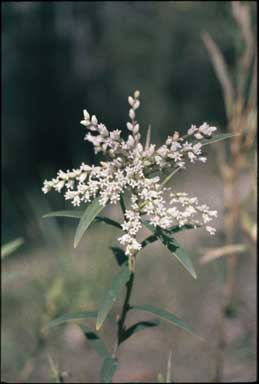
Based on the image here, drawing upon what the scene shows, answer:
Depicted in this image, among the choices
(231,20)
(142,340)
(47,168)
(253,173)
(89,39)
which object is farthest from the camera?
(89,39)

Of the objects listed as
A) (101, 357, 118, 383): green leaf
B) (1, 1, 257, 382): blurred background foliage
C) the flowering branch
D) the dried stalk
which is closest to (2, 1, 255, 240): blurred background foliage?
(1, 1, 257, 382): blurred background foliage

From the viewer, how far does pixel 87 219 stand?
0.97 m

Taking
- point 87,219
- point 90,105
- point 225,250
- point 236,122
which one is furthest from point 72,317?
point 90,105

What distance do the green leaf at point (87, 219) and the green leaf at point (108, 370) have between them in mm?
302

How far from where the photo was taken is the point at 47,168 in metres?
3.98

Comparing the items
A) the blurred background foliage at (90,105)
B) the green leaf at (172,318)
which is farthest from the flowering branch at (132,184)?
the blurred background foliage at (90,105)

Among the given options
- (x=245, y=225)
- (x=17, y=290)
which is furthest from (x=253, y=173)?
(x=17, y=290)

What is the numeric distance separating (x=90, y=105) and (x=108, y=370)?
3.39 m

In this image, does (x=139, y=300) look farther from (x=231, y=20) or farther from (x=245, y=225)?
(x=231, y=20)

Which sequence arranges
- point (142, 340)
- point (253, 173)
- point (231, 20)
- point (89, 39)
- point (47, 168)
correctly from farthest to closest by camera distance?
point (89, 39)
point (47, 168)
point (142, 340)
point (231, 20)
point (253, 173)

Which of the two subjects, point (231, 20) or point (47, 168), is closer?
point (231, 20)

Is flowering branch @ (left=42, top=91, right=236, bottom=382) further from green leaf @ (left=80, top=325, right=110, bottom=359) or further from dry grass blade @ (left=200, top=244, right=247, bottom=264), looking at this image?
dry grass blade @ (left=200, top=244, right=247, bottom=264)

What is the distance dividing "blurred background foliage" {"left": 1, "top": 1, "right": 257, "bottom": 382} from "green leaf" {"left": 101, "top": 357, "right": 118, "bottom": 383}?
1.21 m

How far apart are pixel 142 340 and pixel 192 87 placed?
7.96 ft
